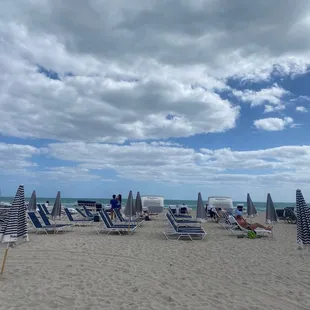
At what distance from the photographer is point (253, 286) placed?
4.89 m

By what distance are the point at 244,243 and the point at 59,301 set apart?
6.29 meters

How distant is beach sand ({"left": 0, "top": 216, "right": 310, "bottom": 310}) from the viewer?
414cm

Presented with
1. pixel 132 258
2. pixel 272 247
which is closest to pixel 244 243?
pixel 272 247

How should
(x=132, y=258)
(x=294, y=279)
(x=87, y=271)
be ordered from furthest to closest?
1. (x=132, y=258)
2. (x=87, y=271)
3. (x=294, y=279)

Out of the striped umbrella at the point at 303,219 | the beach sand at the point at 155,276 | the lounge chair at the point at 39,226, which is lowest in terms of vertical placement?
the beach sand at the point at 155,276

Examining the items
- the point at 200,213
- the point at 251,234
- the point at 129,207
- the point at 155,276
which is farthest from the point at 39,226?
the point at 251,234

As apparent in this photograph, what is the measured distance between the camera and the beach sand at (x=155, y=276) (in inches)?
163

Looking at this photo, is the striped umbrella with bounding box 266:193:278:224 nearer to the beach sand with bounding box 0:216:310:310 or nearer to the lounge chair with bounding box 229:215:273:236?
the lounge chair with bounding box 229:215:273:236

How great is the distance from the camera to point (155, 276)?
17.7 feet

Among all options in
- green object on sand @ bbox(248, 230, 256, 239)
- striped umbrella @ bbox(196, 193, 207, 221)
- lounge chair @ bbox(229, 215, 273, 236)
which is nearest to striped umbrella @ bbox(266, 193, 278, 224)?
lounge chair @ bbox(229, 215, 273, 236)

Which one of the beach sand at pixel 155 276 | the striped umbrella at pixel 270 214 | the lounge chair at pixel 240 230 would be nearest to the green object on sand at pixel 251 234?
the lounge chair at pixel 240 230

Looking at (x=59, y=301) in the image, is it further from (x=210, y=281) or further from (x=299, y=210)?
(x=299, y=210)

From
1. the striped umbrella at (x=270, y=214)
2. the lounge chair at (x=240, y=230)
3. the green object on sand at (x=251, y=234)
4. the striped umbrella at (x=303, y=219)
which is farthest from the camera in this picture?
the striped umbrella at (x=270, y=214)

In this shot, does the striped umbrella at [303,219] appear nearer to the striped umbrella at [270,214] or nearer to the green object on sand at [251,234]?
the green object on sand at [251,234]
